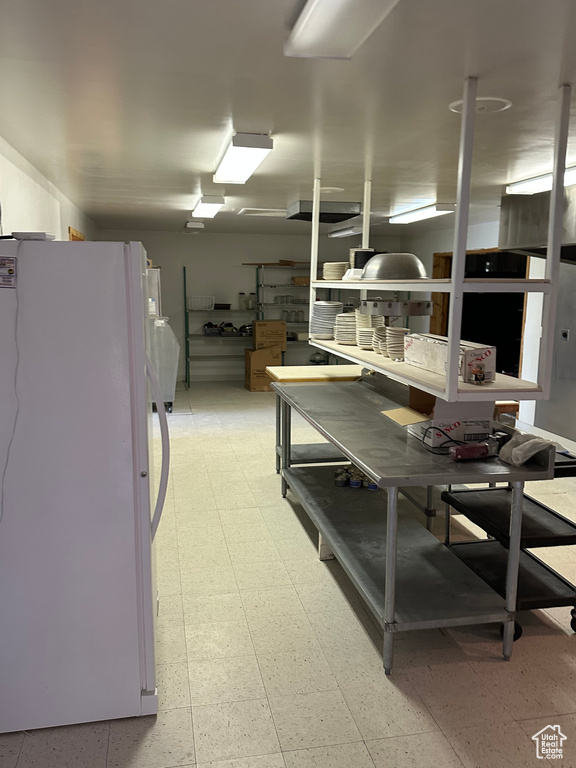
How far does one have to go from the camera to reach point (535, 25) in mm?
1867

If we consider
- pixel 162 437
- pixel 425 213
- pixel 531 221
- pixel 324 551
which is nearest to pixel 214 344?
pixel 425 213

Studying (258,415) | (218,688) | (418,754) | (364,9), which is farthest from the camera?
(258,415)

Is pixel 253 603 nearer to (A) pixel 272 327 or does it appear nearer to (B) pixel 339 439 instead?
(B) pixel 339 439

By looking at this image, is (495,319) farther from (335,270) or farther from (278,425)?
(278,425)

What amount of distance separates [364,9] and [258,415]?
5.99m

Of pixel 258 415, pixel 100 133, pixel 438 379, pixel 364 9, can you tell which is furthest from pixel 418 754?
pixel 258 415

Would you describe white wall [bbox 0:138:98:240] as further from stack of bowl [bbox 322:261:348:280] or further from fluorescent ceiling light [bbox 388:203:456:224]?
fluorescent ceiling light [bbox 388:203:456:224]

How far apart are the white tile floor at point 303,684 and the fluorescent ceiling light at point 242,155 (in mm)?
2304

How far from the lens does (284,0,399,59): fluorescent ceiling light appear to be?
1661 mm

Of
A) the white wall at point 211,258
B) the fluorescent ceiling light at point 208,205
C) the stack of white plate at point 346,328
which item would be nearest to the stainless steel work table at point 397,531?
the stack of white plate at point 346,328

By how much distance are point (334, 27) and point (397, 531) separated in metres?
2.34

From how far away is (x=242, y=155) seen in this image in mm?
3496

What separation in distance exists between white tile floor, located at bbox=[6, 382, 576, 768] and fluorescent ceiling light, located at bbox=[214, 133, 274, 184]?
230 centimetres

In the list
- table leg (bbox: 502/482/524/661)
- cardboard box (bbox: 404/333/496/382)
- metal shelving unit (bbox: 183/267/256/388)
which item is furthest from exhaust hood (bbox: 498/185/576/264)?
metal shelving unit (bbox: 183/267/256/388)
